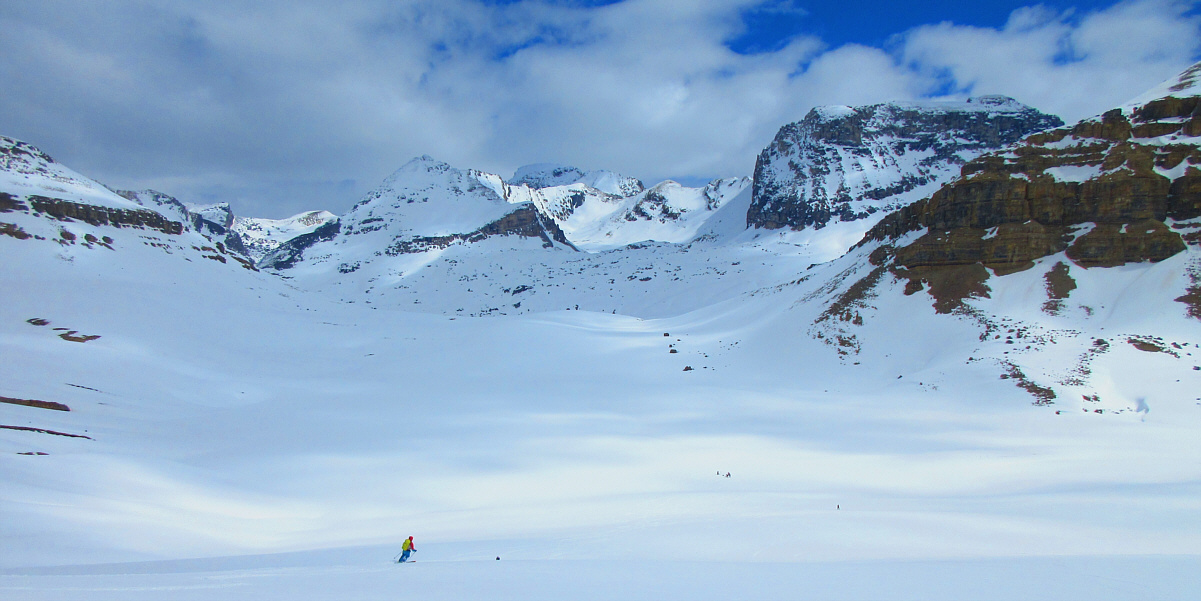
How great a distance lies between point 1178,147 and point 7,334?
6971 centimetres

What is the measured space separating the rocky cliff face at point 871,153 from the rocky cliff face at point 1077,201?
266ft

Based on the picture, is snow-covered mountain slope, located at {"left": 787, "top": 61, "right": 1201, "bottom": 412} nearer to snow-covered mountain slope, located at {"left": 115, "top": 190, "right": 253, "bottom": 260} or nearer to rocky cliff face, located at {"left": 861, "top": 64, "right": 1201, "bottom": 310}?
rocky cliff face, located at {"left": 861, "top": 64, "right": 1201, "bottom": 310}

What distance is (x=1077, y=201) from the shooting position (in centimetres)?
3697

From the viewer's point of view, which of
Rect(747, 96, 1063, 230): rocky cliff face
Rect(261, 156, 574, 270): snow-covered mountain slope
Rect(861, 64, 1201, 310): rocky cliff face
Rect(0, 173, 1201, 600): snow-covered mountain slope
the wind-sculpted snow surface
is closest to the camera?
the wind-sculpted snow surface

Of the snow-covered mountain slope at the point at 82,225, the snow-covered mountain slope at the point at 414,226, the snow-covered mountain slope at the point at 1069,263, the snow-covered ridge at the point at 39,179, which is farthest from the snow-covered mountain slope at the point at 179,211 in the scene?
the snow-covered mountain slope at the point at 1069,263

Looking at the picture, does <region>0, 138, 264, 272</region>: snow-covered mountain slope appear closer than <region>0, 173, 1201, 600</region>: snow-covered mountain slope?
No

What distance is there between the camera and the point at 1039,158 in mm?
39438

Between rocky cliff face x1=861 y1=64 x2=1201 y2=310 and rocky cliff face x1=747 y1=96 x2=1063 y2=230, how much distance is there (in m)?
81.0

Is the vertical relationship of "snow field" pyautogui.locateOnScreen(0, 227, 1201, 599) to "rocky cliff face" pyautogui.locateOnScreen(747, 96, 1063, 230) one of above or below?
below

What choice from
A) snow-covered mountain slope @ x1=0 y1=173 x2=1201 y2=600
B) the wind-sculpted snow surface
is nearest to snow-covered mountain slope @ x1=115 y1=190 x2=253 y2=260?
the wind-sculpted snow surface

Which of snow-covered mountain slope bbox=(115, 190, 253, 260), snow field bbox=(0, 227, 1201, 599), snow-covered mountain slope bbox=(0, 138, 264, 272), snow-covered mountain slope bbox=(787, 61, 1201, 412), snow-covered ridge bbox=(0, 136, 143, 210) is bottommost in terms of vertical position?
snow field bbox=(0, 227, 1201, 599)

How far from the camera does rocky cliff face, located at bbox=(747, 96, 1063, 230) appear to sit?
124 meters

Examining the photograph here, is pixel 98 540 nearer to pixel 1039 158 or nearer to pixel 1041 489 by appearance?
pixel 1041 489

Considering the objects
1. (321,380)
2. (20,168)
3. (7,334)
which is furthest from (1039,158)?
(20,168)
